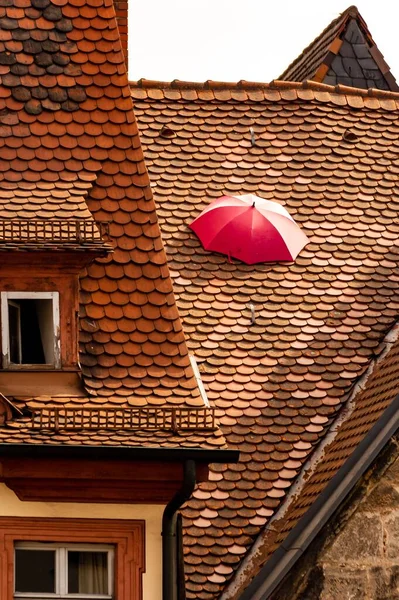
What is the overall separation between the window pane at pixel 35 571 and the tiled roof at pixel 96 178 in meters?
1.26

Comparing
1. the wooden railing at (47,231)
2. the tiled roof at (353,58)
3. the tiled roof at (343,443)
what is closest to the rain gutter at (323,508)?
the tiled roof at (343,443)

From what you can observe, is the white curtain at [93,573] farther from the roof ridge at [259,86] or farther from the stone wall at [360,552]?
the roof ridge at [259,86]

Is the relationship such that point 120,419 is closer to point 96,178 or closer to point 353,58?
point 96,178

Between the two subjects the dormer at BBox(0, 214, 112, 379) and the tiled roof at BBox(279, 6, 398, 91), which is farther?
the tiled roof at BBox(279, 6, 398, 91)

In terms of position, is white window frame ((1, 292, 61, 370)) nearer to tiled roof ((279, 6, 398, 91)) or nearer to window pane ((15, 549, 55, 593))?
window pane ((15, 549, 55, 593))

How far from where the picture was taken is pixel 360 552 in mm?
16922

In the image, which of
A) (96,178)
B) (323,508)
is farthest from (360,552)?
(96,178)

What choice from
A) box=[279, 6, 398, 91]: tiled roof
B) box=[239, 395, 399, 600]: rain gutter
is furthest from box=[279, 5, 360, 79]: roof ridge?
box=[239, 395, 399, 600]: rain gutter

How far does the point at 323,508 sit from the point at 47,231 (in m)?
3.22

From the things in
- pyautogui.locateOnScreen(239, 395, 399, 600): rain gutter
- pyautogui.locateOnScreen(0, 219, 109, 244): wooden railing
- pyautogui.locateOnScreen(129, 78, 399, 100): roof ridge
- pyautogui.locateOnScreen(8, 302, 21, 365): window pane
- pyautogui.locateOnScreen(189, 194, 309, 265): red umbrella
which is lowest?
pyautogui.locateOnScreen(239, 395, 399, 600): rain gutter

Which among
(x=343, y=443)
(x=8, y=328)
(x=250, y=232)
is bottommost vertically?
(x=343, y=443)

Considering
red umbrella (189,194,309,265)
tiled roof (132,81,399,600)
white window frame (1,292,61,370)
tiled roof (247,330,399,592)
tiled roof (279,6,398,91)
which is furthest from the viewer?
tiled roof (279,6,398,91)

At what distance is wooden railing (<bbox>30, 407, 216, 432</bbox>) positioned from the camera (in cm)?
1592

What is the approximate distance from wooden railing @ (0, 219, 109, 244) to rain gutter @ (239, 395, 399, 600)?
2820 mm
